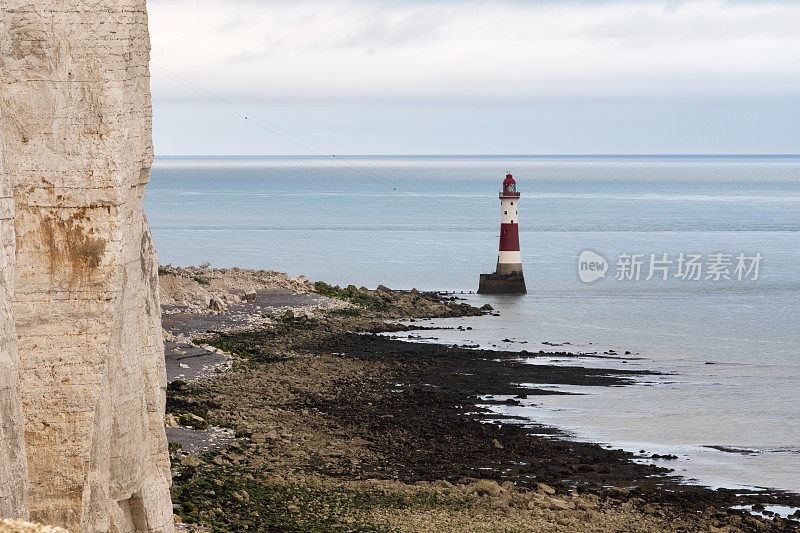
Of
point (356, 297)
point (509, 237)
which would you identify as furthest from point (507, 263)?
point (356, 297)

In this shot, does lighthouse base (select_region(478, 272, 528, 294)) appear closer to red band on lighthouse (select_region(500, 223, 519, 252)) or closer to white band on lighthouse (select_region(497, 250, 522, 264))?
white band on lighthouse (select_region(497, 250, 522, 264))

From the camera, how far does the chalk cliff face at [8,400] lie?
320 inches

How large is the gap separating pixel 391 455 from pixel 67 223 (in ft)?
43.2

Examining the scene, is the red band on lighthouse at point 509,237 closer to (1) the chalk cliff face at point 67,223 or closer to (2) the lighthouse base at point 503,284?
(2) the lighthouse base at point 503,284

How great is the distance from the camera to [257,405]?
24875 millimetres

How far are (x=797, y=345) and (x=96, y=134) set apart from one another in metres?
37.2

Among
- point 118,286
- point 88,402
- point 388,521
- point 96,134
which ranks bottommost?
point 388,521

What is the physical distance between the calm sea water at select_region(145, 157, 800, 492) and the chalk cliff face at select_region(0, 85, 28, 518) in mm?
16596

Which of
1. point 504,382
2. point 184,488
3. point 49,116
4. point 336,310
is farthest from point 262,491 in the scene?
point 336,310

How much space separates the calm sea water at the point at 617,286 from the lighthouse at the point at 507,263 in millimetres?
843

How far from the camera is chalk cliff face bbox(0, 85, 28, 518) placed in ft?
26.7

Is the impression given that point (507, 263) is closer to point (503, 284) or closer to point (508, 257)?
point (508, 257)

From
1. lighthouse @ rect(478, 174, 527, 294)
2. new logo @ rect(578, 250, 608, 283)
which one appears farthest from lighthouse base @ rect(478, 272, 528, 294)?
new logo @ rect(578, 250, 608, 283)

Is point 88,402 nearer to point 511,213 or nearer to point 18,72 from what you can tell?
point 18,72
